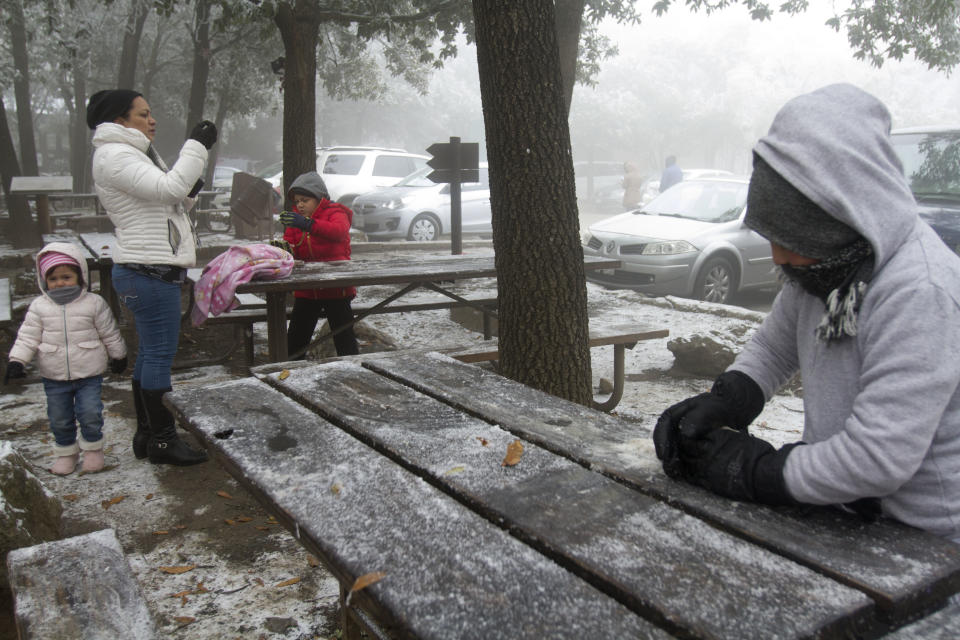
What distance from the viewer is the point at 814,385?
1.75 m

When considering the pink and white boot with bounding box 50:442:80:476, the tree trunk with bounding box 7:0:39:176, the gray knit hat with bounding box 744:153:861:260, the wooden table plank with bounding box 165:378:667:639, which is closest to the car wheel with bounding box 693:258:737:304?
the pink and white boot with bounding box 50:442:80:476

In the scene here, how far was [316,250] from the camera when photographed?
575cm

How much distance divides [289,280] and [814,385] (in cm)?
348

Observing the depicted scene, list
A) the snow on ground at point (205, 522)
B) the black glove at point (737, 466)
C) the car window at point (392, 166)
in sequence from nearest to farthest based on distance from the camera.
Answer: the black glove at point (737, 466) < the snow on ground at point (205, 522) < the car window at point (392, 166)

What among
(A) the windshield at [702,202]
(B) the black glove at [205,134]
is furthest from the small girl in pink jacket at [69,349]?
(A) the windshield at [702,202]

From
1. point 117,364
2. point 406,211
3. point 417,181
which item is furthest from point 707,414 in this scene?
point 417,181

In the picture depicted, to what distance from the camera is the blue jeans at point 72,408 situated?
13.4ft

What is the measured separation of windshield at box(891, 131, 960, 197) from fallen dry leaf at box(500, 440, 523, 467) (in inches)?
300

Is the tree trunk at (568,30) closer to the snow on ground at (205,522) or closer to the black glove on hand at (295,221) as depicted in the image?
the snow on ground at (205,522)

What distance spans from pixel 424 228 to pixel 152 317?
11.4 metres

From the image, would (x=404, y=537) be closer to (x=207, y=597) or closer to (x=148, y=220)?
(x=207, y=597)

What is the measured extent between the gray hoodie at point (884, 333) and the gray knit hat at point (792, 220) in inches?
1.3

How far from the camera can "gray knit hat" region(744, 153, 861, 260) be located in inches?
61.3

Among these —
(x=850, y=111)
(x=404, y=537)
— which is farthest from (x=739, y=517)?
(x=850, y=111)
